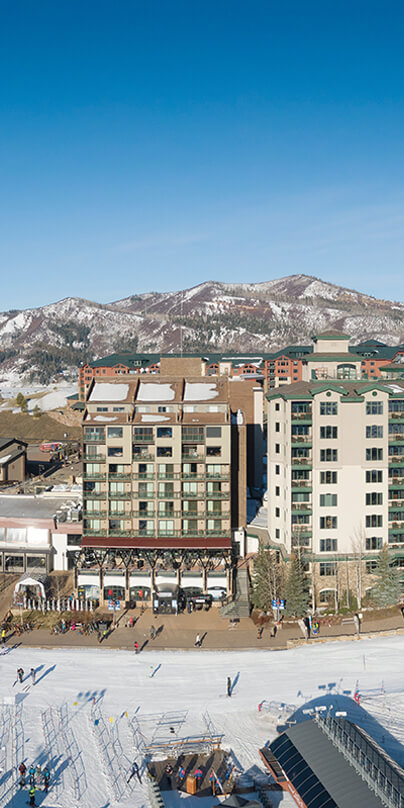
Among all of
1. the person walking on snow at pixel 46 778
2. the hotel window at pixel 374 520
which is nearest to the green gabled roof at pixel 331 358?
the hotel window at pixel 374 520

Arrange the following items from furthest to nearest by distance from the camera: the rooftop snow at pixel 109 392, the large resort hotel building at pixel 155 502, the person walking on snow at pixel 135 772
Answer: the rooftop snow at pixel 109 392, the large resort hotel building at pixel 155 502, the person walking on snow at pixel 135 772

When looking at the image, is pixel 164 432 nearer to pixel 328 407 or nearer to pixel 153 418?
pixel 153 418

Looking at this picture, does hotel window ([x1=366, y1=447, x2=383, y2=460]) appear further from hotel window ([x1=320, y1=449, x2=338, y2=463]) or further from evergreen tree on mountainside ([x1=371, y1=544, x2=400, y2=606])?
evergreen tree on mountainside ([x1=371, y1=544, x2=400, y2=606])

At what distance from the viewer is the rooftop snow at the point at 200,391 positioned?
70.9 meters

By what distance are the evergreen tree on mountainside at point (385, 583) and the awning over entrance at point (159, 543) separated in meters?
15.4

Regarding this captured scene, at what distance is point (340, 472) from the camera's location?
65.2 m

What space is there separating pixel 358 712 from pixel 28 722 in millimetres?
23695

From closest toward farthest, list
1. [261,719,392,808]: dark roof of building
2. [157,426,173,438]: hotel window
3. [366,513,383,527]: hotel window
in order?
[261,719,392,808]: dark roof of building < [366,513,383,527]: hotel window < [157,426,173,438]: hotel window

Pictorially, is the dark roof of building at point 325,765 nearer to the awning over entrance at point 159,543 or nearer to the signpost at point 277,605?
the signpost at point 277,605

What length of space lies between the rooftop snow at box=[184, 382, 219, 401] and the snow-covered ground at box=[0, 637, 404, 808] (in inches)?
1088

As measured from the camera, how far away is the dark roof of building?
34438 millimetres

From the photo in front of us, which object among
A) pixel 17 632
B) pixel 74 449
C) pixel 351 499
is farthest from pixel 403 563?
pixel 74 449

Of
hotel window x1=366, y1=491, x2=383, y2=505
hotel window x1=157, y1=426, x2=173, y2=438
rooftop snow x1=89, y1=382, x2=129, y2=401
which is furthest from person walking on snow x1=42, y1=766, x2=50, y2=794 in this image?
hotel window x1=366, y1=491, x2=383, y2=505

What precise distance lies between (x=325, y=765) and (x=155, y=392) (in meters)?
43.1
